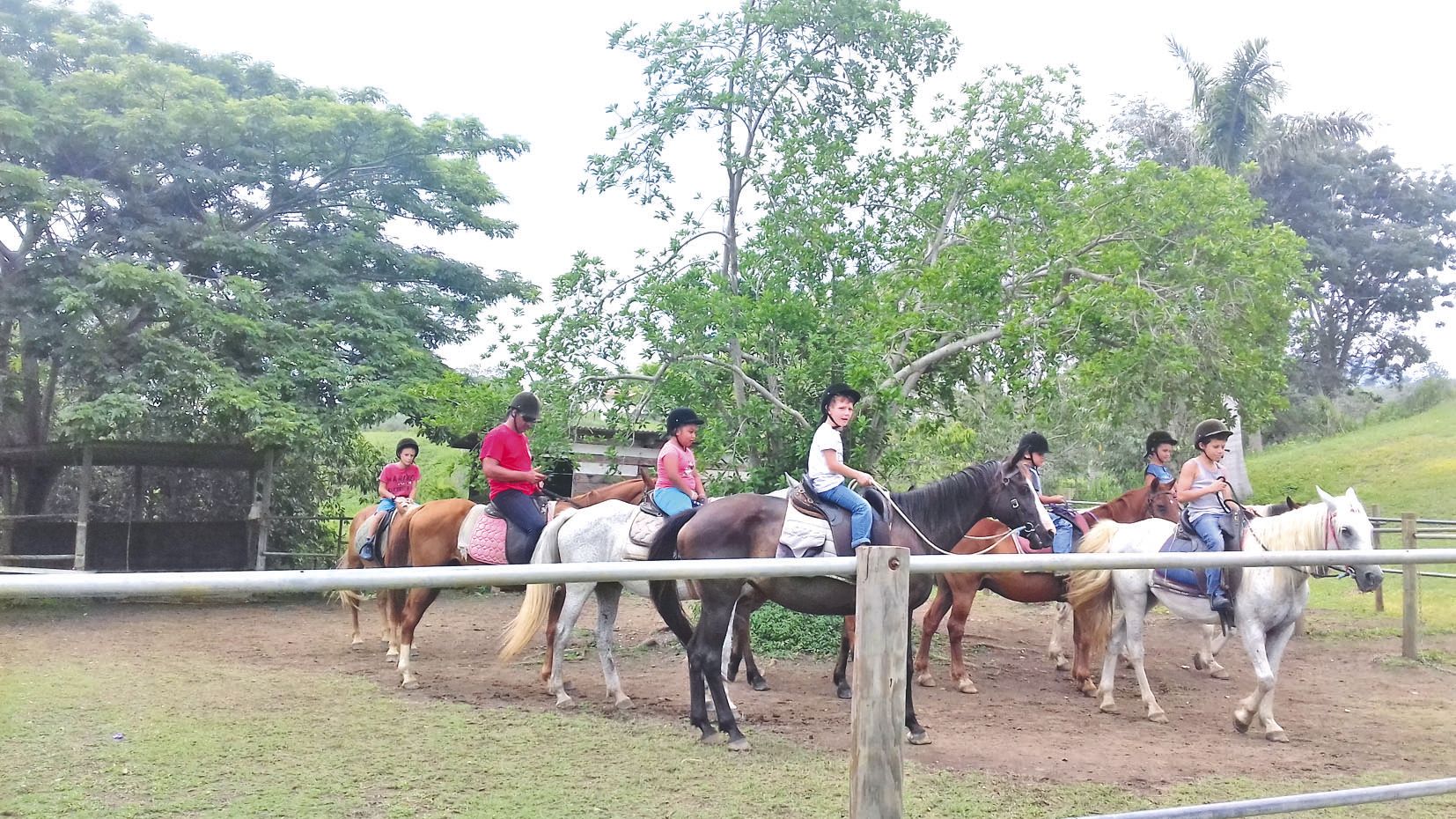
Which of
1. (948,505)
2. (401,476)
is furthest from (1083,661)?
(401,476)

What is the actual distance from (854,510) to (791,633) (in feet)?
12.3

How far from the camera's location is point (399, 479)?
396 inches

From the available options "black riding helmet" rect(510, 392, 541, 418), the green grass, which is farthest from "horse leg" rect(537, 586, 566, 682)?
the green grass

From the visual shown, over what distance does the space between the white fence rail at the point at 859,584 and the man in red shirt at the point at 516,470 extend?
505 cm

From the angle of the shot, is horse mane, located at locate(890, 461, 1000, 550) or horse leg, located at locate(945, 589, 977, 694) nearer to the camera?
horse mane, located at locate(890, 461, 1000, 550)

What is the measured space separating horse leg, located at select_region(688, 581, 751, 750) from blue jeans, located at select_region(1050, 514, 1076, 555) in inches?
128

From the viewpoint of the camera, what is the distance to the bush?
31.0 feet

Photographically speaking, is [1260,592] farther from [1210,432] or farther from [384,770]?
[384,770]

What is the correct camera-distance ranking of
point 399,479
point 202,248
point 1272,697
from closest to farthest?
point 1272,697, point 399,479, point 202,248

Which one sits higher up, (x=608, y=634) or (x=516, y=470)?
(x=516, y=470)

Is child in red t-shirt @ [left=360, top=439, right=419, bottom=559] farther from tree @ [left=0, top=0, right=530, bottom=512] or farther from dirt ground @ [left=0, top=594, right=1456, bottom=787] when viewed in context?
tree @ [left=0, top=0, right=530, bottom=512]

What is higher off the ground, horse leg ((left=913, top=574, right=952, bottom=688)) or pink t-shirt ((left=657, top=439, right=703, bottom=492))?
pink t-shirt ((left=657, top=439, right=703, bottom=492))

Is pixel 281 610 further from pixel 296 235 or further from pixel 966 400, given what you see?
pixel 966 400

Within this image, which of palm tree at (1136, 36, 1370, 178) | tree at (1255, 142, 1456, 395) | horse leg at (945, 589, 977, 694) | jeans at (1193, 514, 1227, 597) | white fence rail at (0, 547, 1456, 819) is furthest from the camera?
tree at (1255, 142, 1456, 395)
